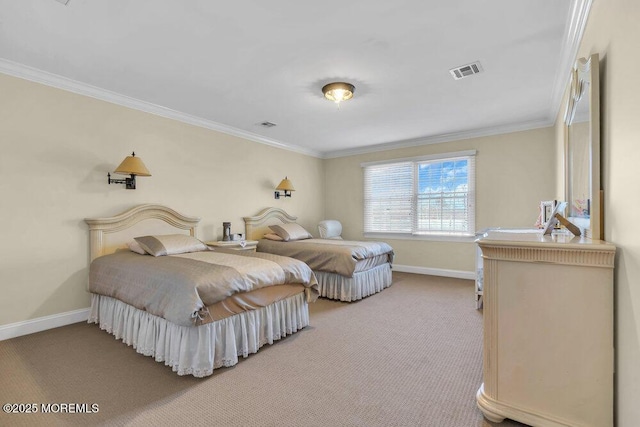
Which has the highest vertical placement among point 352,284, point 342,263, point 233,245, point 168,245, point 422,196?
point 422,196

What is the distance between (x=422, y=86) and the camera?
124 inches

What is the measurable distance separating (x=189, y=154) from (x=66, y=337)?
2486 mm

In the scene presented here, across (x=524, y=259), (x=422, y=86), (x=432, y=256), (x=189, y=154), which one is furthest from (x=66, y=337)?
(x=432, y=256)

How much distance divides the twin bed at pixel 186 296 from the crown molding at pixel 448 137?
361cm

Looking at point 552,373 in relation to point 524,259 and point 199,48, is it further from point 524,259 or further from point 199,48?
point 199,48

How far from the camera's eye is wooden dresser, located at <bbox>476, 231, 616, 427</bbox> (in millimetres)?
1405

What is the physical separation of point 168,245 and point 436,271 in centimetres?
429

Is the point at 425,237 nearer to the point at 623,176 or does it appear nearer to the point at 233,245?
the point at 233,245

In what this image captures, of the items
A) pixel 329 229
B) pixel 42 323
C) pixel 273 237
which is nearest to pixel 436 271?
pixel 329 229

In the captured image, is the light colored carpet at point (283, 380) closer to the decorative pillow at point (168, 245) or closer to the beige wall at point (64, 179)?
the beige wall at point (64, 179)

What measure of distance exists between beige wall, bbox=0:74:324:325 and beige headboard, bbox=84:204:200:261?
12 centimetres

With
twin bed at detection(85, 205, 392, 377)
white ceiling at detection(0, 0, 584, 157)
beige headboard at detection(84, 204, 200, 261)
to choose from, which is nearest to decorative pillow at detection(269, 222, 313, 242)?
beige headboard at detection(84, 204, 200, 261)

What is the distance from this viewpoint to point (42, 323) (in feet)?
9.57

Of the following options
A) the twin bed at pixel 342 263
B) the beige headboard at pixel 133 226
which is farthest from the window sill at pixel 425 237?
the beige headboard at pixel 133 226
